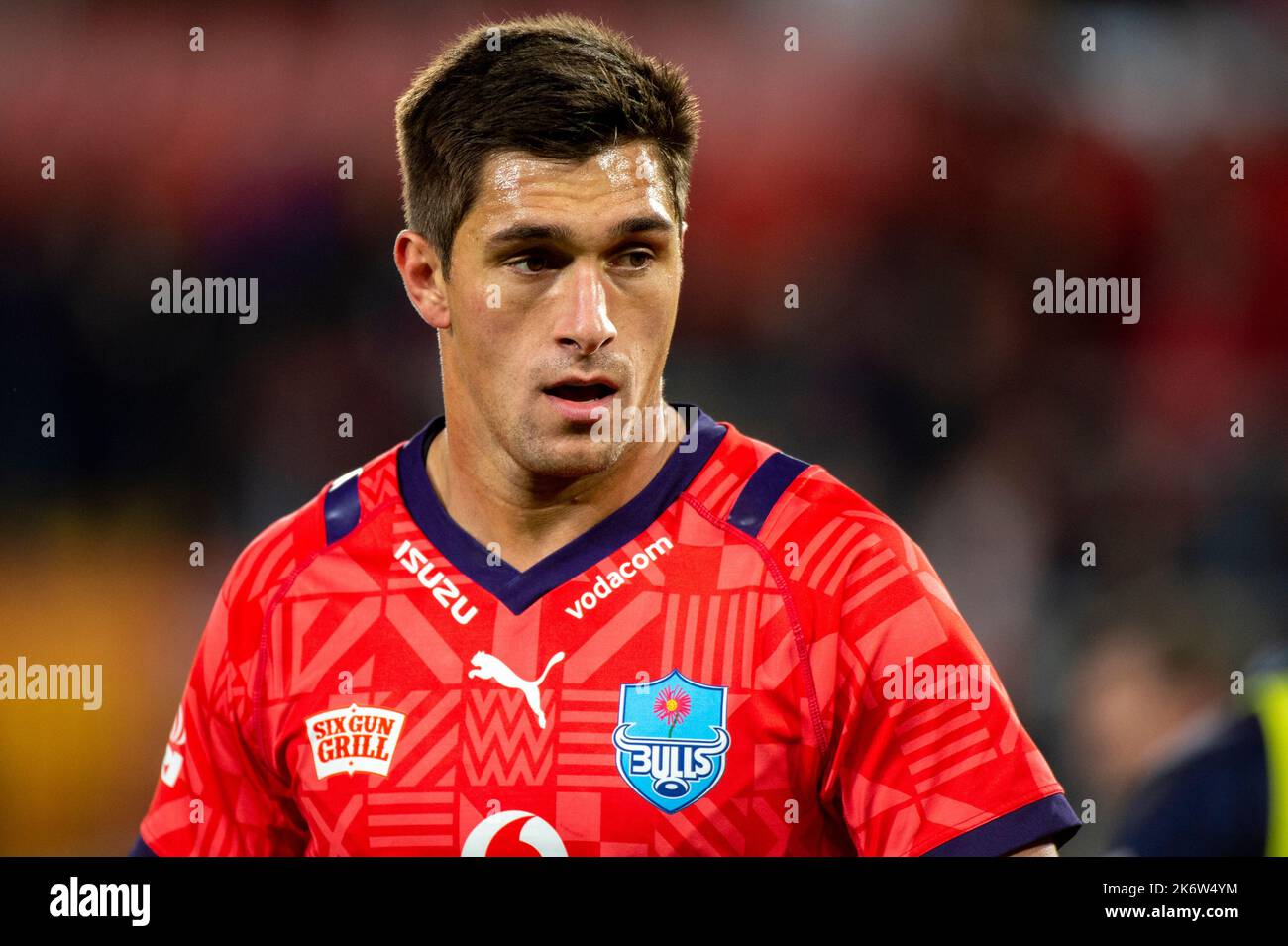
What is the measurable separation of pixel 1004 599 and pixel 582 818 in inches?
73.1

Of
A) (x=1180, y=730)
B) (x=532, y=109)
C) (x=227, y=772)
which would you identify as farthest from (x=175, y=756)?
(x=1180, y=730)

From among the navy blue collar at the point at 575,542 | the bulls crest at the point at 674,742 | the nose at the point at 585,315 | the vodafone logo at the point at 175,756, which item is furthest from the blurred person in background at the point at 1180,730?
the vodafone logo at the point at 175,756

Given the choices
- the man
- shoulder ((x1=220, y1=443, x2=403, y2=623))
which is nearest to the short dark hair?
the man

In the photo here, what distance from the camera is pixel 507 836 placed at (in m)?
2.84

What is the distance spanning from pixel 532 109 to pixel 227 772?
1.44 metres

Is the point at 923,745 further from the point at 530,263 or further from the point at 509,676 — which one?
the point at 530,263

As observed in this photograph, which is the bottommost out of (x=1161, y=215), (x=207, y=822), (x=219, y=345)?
(x=207, y=822)

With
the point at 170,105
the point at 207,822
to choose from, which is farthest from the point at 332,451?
the point at 207,822

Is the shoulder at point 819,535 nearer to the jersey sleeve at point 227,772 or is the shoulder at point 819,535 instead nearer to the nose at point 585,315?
the nose at point 585,315

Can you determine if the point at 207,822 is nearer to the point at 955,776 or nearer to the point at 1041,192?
the point at 955,776

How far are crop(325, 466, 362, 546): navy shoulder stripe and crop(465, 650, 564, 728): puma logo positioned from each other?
420mm

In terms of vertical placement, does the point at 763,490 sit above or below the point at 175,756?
above

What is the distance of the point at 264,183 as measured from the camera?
426 centimetres

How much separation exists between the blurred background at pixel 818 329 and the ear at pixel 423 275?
102 cm
